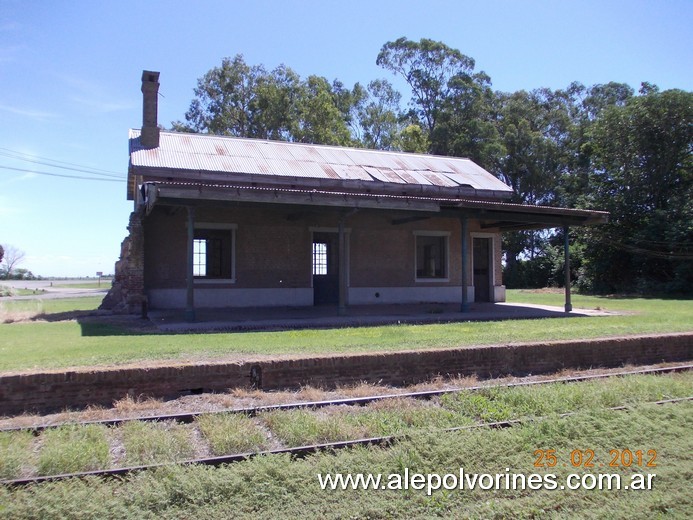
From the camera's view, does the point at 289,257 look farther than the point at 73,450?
Yes

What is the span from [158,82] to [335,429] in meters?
15.9

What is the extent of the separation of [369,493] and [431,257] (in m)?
15.7

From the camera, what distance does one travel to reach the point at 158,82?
1853 centimetres

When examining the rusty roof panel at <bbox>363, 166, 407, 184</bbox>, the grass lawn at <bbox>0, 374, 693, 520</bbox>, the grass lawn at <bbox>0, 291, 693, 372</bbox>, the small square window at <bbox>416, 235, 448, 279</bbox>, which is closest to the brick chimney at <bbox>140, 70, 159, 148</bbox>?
the grass lawn at <bbox>0, 291, 693, 372</bbox>

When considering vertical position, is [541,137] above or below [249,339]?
above

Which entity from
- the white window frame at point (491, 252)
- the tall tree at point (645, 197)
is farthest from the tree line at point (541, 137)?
the white window frame at point (491, 252)

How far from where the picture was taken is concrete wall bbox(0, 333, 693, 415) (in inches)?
271

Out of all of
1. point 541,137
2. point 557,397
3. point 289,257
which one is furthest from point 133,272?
point 541,137

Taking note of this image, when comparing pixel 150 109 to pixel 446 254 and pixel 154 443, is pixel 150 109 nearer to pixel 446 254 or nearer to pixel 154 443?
pixel 446 254

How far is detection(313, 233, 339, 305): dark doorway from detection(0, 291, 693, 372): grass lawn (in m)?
5.37

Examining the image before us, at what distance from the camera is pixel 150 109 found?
1831 cm

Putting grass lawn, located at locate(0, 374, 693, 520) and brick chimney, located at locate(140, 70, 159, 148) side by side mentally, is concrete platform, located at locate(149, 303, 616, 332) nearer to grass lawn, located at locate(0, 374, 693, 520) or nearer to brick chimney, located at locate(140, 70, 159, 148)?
brick chimney, located at locate(140, 70, 159, 148)

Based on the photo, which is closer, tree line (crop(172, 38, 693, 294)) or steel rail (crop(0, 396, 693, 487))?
steel rail (crop(0, 396, 693, 487))


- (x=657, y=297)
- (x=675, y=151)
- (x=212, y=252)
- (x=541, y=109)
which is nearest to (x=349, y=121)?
(x=541, y=109)
